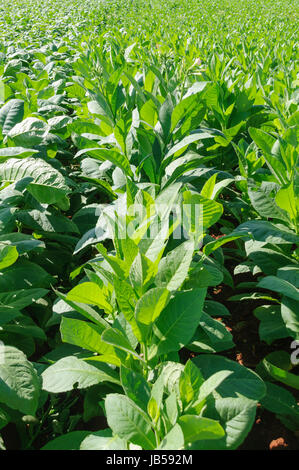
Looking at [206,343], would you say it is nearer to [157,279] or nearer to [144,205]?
[157,279]

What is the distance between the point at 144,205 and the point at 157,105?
3.17 feet

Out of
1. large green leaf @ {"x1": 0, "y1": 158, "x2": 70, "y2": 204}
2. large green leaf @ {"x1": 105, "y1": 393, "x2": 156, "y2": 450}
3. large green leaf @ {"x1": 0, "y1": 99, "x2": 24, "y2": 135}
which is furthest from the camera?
large green leaf @ {"x1": 0, "y1": 99, "x2": 24, "y2": 135}

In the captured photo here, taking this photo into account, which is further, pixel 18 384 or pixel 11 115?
pixel 11 115

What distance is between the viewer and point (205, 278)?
1.49 m

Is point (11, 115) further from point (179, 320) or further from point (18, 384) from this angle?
point (179, 320)

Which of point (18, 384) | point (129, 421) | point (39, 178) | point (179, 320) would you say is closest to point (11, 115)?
point (39, 178)

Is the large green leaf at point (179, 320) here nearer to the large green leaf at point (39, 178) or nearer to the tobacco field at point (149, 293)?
the tobacco field at point (149, 293)

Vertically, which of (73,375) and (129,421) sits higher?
(129,421)

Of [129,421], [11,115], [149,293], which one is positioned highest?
[11,115]

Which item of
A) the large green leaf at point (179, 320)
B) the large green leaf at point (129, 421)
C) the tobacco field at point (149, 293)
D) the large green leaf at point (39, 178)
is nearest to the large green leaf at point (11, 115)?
the tobacco field at point (149, 293)

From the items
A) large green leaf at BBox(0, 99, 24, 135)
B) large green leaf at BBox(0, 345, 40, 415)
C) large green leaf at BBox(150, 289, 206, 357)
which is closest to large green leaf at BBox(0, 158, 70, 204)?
large green leaf at BBox(0, 99, 24, 135)

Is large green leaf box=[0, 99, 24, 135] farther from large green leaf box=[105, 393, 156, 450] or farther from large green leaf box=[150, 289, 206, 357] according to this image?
large green leaf box=[105, 393, 156, 450]

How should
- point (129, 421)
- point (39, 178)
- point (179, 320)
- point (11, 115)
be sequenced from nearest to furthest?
1. point (129, 421)
2. point (179, 320)
3. point (39, 178)
4. point (11, 115)

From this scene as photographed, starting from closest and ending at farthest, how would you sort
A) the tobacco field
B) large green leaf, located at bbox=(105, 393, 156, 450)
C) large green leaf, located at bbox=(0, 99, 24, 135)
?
large green leaf, located at bbox=(105, 393, 156, 450)
the tobacco field
large green leaf, located at bbox=(0, 99, 24, 135)
